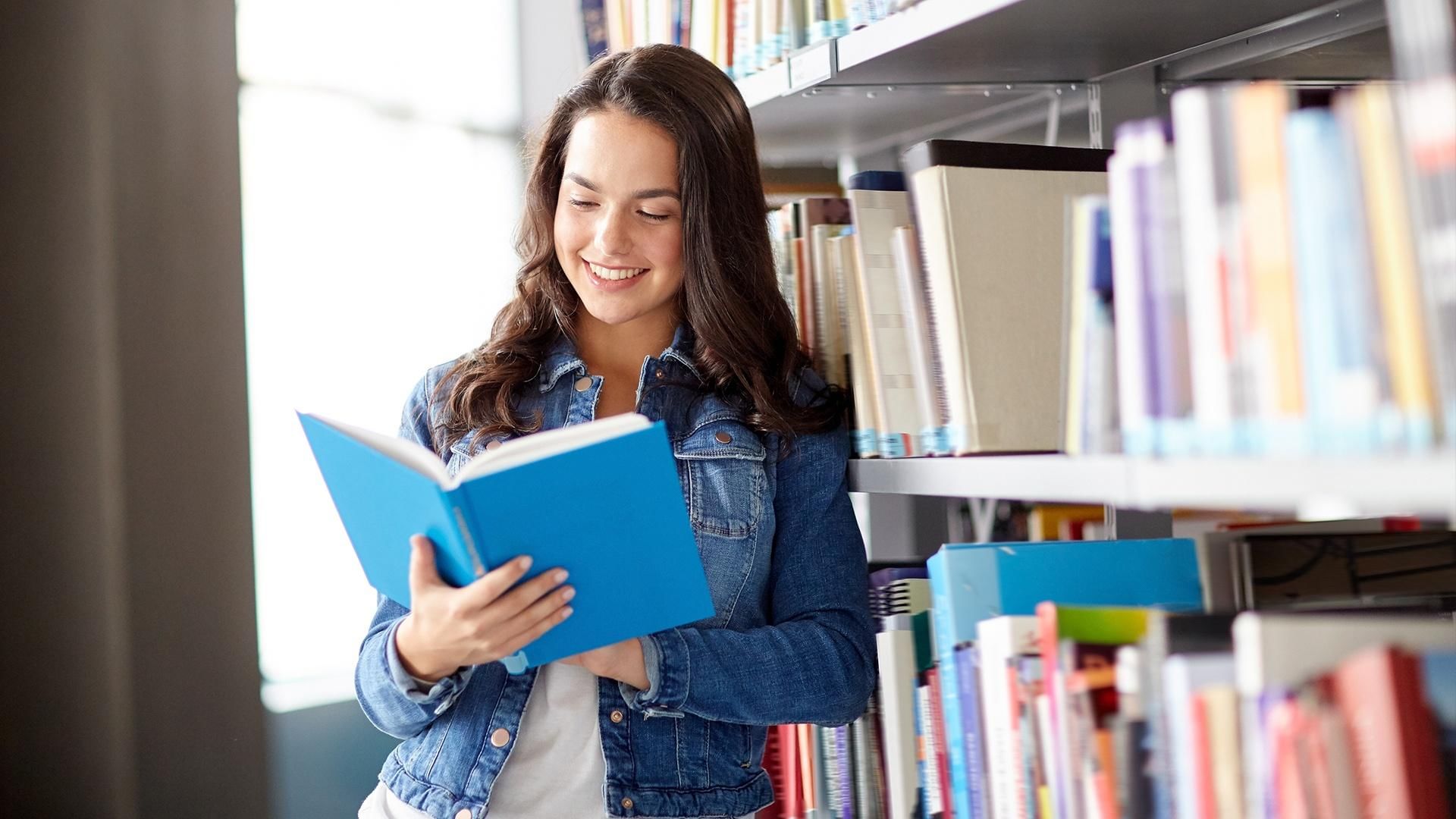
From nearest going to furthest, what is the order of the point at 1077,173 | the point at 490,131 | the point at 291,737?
the point at 1077,173
the point at 291,737
the point at 490,131

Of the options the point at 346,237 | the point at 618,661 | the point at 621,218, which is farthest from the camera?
the point at 346,237

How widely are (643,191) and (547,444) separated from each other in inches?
18.4

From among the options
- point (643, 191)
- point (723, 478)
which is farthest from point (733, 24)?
point (723, 478)

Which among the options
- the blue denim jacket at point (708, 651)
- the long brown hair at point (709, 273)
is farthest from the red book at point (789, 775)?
the long brown hair at point (709, 273)

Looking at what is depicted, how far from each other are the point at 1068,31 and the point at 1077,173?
15 cm

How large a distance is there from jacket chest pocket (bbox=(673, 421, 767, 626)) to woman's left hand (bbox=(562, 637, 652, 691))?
13 cm

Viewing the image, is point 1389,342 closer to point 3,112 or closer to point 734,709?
point 734,709

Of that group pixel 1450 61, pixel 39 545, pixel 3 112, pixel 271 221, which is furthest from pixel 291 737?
pixel 1450 61

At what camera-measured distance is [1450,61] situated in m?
0.68

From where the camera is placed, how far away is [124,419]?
7.45 feet

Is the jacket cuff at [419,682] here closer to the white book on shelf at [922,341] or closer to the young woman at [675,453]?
the young woman at [675,453]

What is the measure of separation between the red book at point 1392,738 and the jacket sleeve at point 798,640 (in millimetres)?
689

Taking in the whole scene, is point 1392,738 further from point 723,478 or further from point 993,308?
point 723,478

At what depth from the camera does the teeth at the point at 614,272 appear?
56.5 inches
